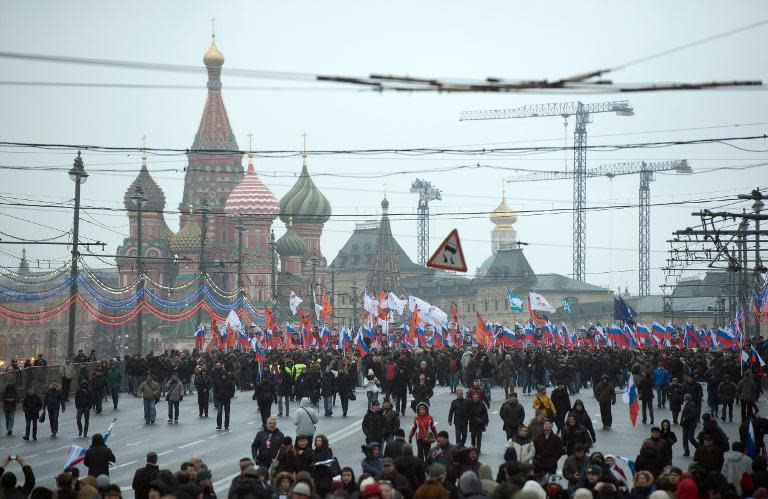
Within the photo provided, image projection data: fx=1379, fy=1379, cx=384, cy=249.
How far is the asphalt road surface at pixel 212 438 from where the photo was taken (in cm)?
2338

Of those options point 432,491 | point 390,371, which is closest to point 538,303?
point 390,371

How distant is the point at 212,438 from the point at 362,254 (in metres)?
151

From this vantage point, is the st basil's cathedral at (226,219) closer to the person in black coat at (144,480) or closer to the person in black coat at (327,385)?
the person in black coat at (327,385)

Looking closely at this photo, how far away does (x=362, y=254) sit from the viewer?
587 ft

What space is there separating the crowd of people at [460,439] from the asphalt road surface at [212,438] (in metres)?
0.49

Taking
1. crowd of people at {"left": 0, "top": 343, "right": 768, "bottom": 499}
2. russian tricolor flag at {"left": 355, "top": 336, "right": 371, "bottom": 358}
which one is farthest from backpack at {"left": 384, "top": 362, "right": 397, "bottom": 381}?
russian tricolor flag at {"left": 355, "top": 336, "right": 371, "bottom": 358}

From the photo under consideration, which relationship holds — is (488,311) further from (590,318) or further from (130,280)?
(130,280)

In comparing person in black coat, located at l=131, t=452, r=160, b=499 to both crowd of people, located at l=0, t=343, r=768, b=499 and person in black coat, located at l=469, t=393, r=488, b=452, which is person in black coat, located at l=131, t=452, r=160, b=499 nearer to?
crowd of people, located at l=0, t=343, r=768, b=499

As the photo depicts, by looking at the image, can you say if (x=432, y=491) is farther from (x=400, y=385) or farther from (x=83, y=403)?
(x=400, y=385)

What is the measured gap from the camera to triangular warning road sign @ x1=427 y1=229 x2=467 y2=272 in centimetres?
2552

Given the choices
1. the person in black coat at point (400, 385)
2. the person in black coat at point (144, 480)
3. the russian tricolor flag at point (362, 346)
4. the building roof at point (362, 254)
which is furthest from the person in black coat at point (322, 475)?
the building roof at point (362, 254)

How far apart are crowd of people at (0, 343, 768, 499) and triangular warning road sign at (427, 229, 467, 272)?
7.48 feet

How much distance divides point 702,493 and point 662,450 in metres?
3.60

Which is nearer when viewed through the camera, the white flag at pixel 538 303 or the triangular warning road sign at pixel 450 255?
the triangular warning road sign at pixel 450 255
